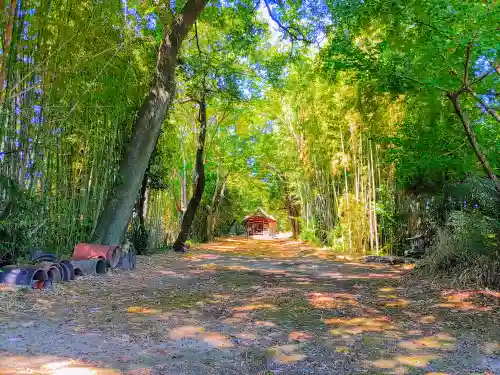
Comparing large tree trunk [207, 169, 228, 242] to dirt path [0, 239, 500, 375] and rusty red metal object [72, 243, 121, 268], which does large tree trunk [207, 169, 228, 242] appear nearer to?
rusty red metal object [72, 243, 121, 268]

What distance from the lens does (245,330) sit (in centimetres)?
279

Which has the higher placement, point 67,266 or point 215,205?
point 215,205

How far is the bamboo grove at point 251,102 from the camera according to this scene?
4125 millimetres

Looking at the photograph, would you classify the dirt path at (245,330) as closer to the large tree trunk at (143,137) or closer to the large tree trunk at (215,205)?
the large tree trunk at (143,137)

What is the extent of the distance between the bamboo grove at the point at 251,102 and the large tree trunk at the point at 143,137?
0.03 metres

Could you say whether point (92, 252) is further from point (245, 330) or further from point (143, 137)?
point (245, 330)

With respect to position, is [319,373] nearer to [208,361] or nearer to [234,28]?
[208,361]

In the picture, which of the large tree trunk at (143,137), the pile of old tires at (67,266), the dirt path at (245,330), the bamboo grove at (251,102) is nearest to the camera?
the dirt path at (245,330)

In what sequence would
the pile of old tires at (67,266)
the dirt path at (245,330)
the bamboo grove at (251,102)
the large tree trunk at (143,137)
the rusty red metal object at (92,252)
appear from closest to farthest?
the dirt path at (245,330) < the pile of old tires at (67,266) < the bamboo grove at (251,102) < the rusty red metal object at (92,252) < the large tree trunk at (143,137)

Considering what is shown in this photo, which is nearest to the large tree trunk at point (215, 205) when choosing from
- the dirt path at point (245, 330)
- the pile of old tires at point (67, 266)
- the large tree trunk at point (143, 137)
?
the large tree trunk at point (143, 137)

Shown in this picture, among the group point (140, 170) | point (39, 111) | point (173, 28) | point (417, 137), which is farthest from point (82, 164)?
point (417, 137)

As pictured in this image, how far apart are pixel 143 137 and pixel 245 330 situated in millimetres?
3811

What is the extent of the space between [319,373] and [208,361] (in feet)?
1.92

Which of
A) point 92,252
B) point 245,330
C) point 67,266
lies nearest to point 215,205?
point 92,252
